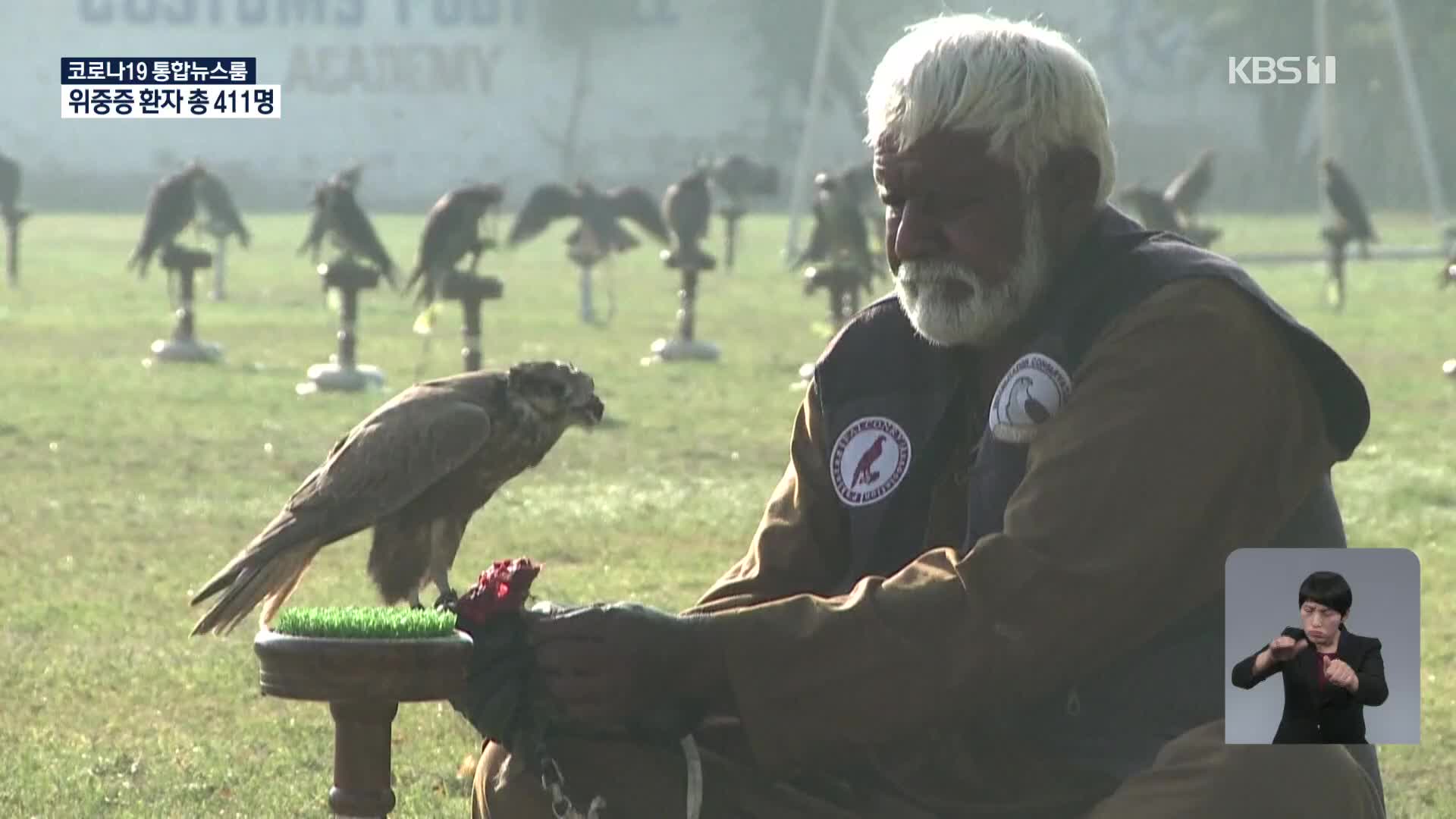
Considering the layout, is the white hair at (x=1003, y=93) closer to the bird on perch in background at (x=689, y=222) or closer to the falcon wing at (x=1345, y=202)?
the bird on perch in background at (x=689, y=222)

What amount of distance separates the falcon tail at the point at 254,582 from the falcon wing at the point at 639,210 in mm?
15787

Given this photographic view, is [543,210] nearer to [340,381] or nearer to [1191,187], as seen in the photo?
[340,381]

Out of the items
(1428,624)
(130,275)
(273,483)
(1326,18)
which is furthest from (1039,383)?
(130,275)

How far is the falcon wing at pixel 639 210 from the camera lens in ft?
70.0

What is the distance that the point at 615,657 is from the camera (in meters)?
3.12

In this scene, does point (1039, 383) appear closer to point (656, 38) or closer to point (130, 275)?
point (130, 275)

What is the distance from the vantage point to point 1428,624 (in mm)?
7590

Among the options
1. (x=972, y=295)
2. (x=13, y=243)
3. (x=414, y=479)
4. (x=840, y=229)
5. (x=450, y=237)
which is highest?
(x=972, y=295)

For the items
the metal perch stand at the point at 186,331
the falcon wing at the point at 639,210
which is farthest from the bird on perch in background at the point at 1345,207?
the metal perch stand at the point at 186,331

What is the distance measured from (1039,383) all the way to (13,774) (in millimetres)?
3199

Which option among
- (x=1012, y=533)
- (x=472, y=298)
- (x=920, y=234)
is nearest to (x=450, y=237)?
(x=472, y=298)

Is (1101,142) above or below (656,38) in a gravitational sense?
above

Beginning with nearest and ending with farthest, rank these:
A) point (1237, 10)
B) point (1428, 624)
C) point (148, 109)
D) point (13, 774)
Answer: point (13, 774) → point (1428, 624) → point (148, 109) → point (1237, 10)

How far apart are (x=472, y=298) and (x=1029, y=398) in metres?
10.9
